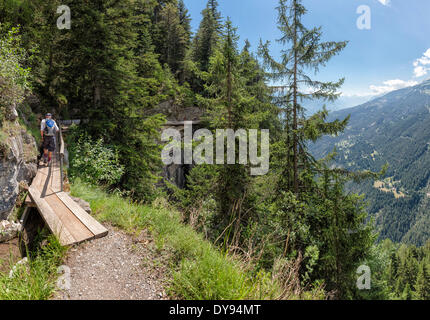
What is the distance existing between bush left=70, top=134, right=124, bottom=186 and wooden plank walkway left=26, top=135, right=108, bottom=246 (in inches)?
54.4

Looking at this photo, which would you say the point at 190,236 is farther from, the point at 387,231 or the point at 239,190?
the point at 387,231

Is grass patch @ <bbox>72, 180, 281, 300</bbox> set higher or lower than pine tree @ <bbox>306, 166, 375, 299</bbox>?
higher

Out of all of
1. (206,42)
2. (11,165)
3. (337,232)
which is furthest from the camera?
(206,42)

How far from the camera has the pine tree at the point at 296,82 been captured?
8.80 meters

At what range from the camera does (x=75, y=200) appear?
5219 mm

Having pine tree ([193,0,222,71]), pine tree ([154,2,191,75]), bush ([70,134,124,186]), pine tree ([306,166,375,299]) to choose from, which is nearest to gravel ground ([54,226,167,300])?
bush ([70,134,124,186])

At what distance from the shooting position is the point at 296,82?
9.36 meters

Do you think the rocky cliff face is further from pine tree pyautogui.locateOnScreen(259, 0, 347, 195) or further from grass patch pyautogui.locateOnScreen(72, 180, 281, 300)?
pine tree pyautogui.locateOnScreen(259, 0, 347, 195)

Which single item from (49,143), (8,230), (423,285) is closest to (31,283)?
(8,230)

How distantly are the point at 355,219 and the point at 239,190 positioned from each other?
592cm

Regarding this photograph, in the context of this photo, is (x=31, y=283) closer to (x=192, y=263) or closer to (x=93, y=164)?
(x=192, y=263)

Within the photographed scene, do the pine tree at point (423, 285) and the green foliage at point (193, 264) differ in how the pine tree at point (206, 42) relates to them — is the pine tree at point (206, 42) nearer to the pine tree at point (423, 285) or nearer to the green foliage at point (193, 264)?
the green foliage at point (193, 264)

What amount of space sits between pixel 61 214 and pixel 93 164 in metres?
4.02

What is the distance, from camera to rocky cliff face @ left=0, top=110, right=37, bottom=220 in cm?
467
